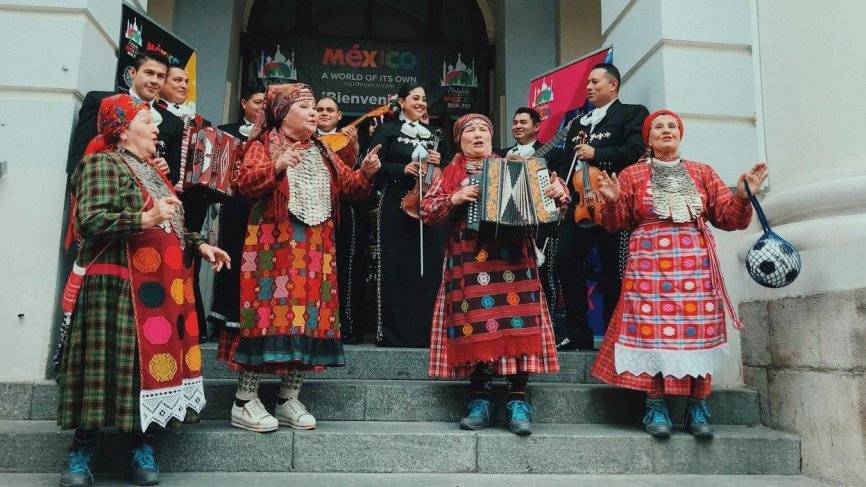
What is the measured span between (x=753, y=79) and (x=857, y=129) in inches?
53.3

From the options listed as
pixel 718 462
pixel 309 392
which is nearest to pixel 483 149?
pixel 309 392

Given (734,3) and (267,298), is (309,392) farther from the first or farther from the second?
(734,3)

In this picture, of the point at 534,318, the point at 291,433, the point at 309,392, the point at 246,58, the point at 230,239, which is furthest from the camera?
the point at 246,58

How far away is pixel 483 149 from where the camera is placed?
13.3 feet

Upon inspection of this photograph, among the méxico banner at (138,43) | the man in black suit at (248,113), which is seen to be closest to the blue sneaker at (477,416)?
the man in black suit at (248,113)

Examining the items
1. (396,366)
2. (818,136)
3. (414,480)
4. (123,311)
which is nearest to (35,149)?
(123,311)

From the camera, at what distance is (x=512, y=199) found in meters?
3.72

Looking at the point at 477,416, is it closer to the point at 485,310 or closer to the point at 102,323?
the point at 485,310

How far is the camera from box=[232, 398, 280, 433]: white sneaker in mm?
3568

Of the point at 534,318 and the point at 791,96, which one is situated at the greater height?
the point at 791,96

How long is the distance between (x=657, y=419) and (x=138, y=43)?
458 centimetres

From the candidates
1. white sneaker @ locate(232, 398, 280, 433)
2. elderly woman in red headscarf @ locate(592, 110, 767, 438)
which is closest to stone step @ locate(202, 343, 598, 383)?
elderly woman in red headscarf @ locate(592, 110, 767, 438)

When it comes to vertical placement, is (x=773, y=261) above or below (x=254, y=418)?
above

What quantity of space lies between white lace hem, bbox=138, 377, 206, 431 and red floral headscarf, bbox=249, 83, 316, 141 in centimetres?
146
